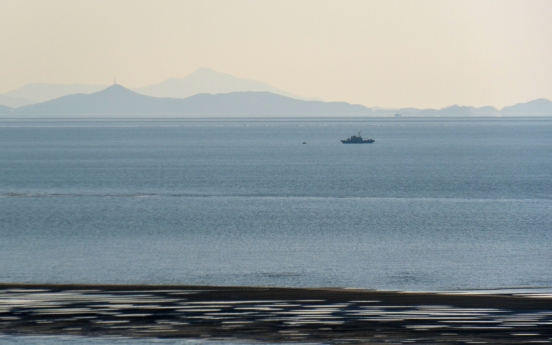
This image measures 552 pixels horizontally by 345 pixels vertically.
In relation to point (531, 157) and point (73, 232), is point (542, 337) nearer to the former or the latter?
point (73, 232)

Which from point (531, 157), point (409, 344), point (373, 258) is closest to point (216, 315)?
point (409, 344)

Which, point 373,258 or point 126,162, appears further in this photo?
point 126,162

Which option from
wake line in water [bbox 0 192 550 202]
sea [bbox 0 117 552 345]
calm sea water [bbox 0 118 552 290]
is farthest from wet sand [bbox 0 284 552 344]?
wake line in water [bbox 0 192 550 202]

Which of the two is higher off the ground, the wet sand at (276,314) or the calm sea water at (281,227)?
the wet sand at (276,314)

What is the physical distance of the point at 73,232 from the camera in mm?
47781

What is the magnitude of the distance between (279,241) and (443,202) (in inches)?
1085

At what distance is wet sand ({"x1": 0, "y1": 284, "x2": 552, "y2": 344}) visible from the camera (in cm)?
1992

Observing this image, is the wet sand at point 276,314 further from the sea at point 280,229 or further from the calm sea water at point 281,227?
the calm sea water at point 281,227

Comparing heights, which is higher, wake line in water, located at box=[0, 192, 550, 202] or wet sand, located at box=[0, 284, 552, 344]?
wet sand, located at box=[0, 284, 552, 344]

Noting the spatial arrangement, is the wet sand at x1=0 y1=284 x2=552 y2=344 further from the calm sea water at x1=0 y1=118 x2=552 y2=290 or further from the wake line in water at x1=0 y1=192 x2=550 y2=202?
the wake line in water at x1=0 y1=192 x2=550 y2=202

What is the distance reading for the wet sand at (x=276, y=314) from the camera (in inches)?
784

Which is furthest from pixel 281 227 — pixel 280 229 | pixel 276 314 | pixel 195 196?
pixel 276 314

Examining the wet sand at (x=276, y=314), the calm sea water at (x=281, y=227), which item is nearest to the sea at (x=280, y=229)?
the calm sea water at (x=281, y=227)

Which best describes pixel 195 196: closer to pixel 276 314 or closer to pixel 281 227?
pixel 281 227
